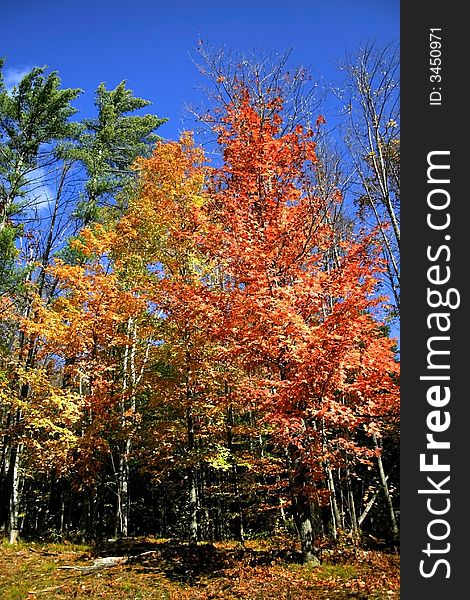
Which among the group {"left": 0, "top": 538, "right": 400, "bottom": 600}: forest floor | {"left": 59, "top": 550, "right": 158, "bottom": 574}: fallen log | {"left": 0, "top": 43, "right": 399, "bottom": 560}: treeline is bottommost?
{"left": 59, "top": 550, "right": 158, "bottom": 574}: fallen log

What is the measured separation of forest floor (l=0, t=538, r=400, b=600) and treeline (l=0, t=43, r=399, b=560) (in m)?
0.73

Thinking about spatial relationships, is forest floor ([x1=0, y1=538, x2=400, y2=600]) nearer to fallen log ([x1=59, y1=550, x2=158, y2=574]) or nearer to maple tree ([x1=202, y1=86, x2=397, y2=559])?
fallen log ([x1=59, y1=550, x2=158, y2=574])

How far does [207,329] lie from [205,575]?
5037mm

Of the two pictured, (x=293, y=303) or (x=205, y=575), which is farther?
(x=205, y=575)

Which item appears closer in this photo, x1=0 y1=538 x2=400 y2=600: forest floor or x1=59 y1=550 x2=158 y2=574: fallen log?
x1=0 y1=538 x2=400 y2=600: forest floor

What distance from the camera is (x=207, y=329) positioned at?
31.4 feet

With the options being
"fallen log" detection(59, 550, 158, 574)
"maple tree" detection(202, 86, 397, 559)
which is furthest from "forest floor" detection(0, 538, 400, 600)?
"maple tree" detection(202, 86, 397, 559)

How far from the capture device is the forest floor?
753 cm

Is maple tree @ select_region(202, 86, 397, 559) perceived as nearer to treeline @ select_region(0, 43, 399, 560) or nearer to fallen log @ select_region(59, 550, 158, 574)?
treeline @ select_region(0, 43, 399, 560)

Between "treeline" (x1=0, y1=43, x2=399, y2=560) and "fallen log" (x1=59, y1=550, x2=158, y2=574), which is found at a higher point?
"treeline" (x1=0, y1=43, x2=399, y2=560)

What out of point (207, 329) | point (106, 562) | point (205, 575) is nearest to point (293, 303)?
point (207, 329)

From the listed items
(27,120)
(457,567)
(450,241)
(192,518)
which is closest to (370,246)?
(450,241)

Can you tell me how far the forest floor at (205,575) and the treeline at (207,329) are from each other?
73 cm

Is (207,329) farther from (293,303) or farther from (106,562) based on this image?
(106,562)
